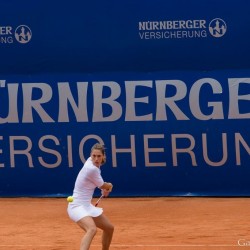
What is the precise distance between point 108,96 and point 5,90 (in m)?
1.83

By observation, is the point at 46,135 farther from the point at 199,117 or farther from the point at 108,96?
the point at 199,117

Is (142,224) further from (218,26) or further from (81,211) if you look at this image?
(81,211)

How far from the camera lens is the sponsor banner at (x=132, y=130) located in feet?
52.5

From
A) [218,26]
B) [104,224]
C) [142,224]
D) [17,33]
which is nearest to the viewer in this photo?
[104,224]

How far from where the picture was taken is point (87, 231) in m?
9.88

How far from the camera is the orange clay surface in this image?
12.1 meters

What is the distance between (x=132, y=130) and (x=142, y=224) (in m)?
2.74

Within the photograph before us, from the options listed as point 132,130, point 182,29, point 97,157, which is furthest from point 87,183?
point 182,29

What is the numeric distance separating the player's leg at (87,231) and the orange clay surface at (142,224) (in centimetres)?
184

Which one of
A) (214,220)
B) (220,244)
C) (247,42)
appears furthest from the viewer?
(247,42)

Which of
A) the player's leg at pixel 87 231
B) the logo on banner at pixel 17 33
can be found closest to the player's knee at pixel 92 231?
the player's leg at pixel 87 231

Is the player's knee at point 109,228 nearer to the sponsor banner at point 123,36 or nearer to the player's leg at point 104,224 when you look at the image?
the player's leg at point 104,224

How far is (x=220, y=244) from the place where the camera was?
11797 millimetres

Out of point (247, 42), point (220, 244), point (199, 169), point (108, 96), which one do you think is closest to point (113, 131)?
point (108, 96)
